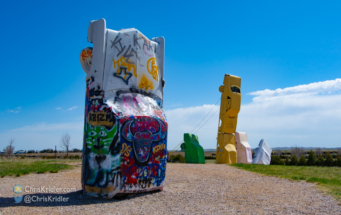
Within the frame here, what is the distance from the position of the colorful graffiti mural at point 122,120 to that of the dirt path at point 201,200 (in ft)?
1.57

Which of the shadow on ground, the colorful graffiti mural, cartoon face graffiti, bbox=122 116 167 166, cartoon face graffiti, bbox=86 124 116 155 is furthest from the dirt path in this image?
Answer: cartoon face graffiti, bbox=86 124 116 155

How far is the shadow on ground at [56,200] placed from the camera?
216 inches

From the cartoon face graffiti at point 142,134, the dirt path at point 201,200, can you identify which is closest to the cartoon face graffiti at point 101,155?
the cartoon face graffiti at point 142,134

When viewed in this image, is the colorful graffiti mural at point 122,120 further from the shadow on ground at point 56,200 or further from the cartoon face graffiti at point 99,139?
the shadow on ground at point 56,200

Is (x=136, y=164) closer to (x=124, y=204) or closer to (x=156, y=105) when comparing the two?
(x=124, y=204)

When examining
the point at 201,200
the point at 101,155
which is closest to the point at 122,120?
the point at 101,155

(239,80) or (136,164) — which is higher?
(239,80)

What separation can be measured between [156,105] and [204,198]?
2.74 metres

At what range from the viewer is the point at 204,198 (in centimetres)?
618

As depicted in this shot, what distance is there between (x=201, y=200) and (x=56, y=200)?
3369 mm

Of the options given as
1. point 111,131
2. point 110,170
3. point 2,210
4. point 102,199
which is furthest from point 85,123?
point 2,210

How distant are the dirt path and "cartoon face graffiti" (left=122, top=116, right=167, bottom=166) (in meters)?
0.99

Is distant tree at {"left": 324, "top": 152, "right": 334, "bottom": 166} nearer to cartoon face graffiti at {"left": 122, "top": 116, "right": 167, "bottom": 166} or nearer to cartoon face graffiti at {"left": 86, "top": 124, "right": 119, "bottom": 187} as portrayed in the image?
cartoon face graffiti at {"left": 122, "top": 116, "right": 167, "bottom": 166}

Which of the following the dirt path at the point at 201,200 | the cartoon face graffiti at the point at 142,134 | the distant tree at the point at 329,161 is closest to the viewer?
the dirt path at the point at 201,200
